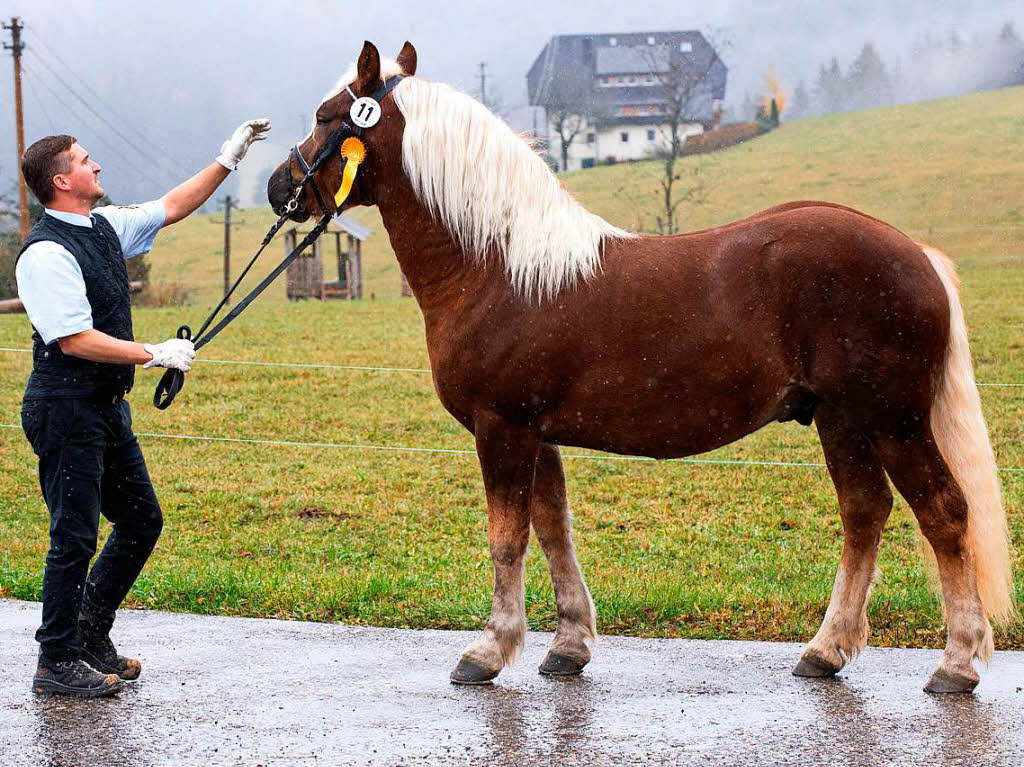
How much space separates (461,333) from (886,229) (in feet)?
5.30

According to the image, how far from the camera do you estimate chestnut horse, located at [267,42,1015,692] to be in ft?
13.8

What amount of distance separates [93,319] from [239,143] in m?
1.03

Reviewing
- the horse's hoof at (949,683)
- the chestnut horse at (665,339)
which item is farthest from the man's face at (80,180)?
the horse's hoof at (949,683)

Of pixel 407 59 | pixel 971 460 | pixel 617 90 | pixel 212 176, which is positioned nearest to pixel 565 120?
pixel 617 90

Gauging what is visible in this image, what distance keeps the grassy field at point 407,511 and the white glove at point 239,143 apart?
2130 mm

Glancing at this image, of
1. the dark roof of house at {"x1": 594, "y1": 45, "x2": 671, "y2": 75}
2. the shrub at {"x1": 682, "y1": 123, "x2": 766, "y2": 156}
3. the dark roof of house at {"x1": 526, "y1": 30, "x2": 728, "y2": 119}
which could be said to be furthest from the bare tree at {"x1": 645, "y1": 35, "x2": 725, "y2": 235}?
the dark roof of house at {"x1": 594, "y1": 45, "x2": 671, "y2": 75}

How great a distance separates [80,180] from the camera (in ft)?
14.0

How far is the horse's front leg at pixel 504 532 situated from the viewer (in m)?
4.34

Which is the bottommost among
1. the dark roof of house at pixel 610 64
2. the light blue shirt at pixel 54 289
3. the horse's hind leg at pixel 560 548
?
the horse's hind leg at pixel 560 548

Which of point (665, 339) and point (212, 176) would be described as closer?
point (665, 339)

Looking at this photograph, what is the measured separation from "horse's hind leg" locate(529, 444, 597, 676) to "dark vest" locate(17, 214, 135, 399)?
164 cm

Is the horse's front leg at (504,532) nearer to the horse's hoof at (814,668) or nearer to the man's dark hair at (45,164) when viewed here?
the horse's hoof at (814,668)

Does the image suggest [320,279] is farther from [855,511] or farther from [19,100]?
[855,511]

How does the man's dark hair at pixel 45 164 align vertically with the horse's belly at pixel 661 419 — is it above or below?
above
